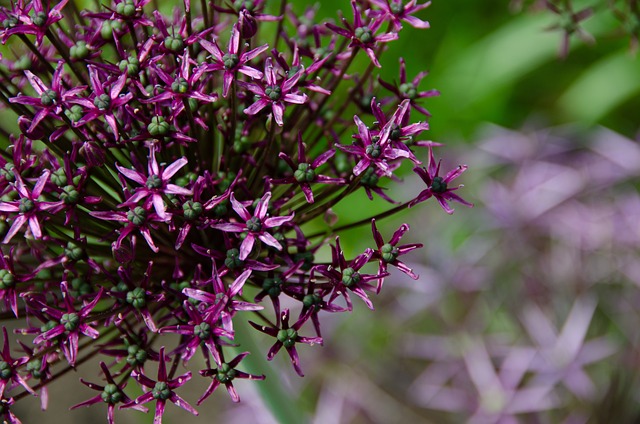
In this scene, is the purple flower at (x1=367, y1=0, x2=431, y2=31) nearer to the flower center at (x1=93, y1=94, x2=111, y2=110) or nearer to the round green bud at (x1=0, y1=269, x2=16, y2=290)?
the flower center at (x1=93, y1=94, x2=111, y2=110)

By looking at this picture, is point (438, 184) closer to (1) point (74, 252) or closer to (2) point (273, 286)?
(2) point (273, 286)

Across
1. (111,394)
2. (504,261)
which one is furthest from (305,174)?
(504,261)

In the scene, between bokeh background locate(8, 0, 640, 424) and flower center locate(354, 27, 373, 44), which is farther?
bokeh background locate(8, 0, 640, 424)

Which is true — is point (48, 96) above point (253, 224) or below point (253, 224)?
above

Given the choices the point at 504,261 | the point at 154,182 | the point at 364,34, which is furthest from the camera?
the point at 504,261

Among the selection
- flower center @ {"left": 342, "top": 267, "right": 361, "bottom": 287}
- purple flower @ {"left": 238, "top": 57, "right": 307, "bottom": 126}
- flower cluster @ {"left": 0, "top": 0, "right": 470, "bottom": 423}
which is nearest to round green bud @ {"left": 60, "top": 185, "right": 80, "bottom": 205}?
flower cluster @ {"left": 0, "top": 0, "right": 470, "bottom": 423}

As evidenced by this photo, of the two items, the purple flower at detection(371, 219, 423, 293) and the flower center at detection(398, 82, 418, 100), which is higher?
the flower center at detection(398, 82, 418, 100)

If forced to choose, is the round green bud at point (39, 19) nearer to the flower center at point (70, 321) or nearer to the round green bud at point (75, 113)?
the round green bud at point (75, 113)

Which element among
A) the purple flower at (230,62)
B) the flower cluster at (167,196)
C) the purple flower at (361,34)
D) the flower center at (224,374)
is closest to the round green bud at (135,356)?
the flower cluster at (167,196)
